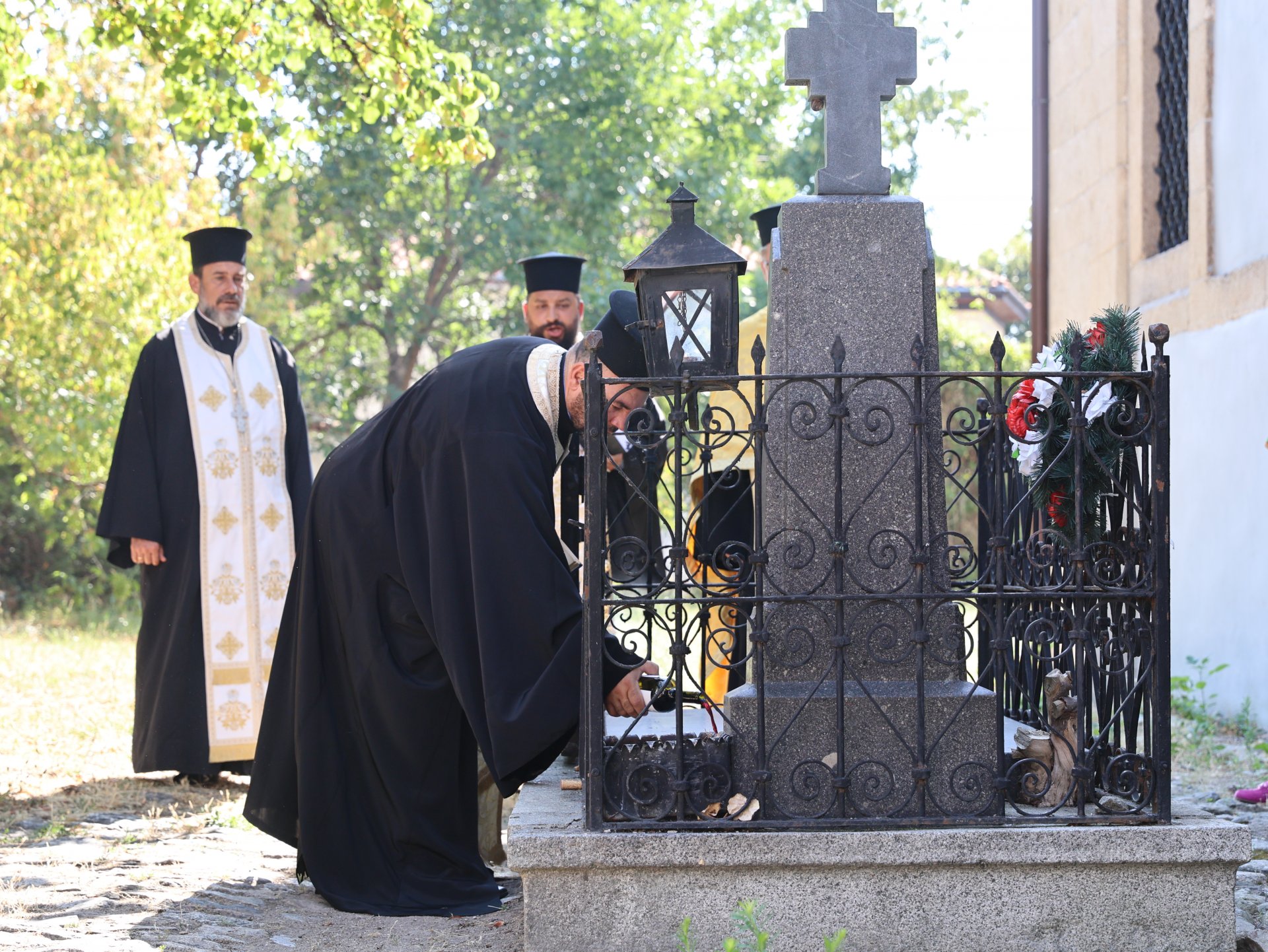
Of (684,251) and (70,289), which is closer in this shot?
(684,251)

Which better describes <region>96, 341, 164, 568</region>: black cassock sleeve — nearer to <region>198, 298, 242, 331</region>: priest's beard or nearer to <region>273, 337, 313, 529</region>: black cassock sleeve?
<region>198, 298, 242, 331</region>: priest's beard

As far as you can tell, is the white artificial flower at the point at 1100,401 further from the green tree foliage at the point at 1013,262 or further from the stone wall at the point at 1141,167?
the green tree foliage at the point at 1013,262

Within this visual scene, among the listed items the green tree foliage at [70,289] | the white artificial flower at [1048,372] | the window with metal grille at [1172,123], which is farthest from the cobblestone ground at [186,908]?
the green tree foliage at [70,289]

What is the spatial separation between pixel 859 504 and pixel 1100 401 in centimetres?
68

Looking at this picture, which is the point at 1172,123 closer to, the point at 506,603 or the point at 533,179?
the point at 506,603

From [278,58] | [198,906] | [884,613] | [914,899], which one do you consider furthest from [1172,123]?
[198,906]

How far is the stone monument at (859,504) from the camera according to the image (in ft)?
11.8

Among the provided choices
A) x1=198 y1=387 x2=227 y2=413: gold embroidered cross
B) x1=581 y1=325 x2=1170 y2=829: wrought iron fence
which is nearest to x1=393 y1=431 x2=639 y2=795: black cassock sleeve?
x1=581 y1=325 x2=1170 y2=829: wrought iron fence

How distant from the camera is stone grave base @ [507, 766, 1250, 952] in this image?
3449mm

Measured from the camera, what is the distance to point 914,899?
3482mm

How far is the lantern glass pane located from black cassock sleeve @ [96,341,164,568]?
11.7 ft

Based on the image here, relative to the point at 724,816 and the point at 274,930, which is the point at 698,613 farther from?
the point at 274,930

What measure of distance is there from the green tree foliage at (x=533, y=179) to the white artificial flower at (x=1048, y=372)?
1034 cm

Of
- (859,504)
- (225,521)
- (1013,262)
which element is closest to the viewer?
(859,504)
